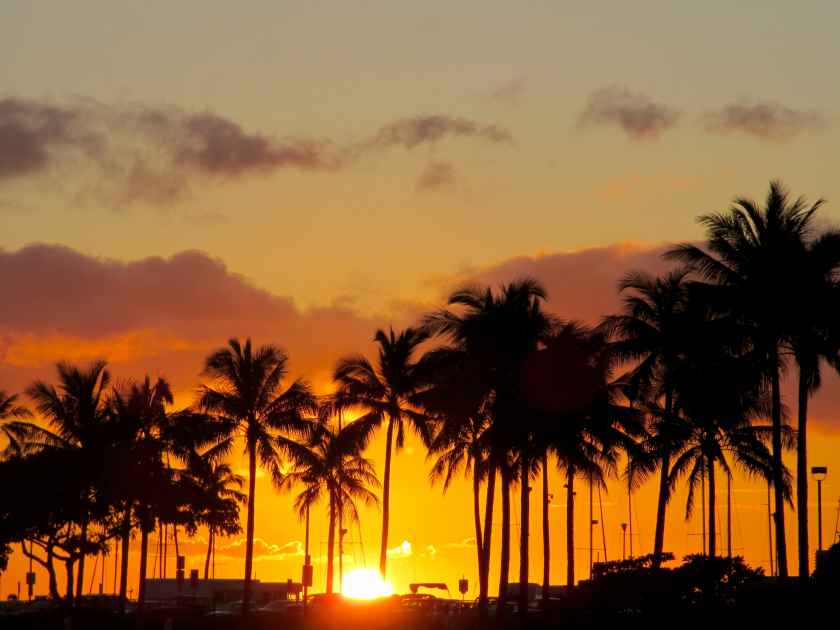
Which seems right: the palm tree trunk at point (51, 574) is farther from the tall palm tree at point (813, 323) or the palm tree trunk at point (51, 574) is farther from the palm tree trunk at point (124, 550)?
the tall palm tree at point (813, 323)

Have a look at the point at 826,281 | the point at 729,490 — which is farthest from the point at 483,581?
the point at 729,490

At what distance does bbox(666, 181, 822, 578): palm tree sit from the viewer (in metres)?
53.5

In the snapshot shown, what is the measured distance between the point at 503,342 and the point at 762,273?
44.5 ft

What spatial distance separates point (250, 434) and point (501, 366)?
1955 cm

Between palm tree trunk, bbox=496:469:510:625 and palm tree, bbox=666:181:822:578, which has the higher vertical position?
palm tree, bbox=666:181:822:578

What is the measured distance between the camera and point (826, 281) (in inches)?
2105

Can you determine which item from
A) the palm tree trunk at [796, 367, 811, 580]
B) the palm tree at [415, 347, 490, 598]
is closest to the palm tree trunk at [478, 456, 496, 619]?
the palm tree at [415, 347, 490, 598]

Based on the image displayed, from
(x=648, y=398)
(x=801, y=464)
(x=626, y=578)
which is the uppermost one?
(x=648, y=398)

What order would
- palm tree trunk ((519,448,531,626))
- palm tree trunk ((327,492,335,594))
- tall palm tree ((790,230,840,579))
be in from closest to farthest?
tall palm tree ((790,230,840,579)), palm tree trunk ((519,448,531,626)), palm tree trunk ((327,492,335,594))

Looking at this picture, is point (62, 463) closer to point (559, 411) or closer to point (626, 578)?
point (559, 411)

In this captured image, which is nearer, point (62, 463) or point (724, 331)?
point (724, 331)

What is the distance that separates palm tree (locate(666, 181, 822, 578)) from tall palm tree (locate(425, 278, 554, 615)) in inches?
387

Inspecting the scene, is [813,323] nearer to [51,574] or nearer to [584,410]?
[584,410]

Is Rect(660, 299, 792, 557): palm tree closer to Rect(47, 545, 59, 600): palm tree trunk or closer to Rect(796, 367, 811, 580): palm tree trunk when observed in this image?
Rect(796, 367, 811, 580): palm tree trunk
